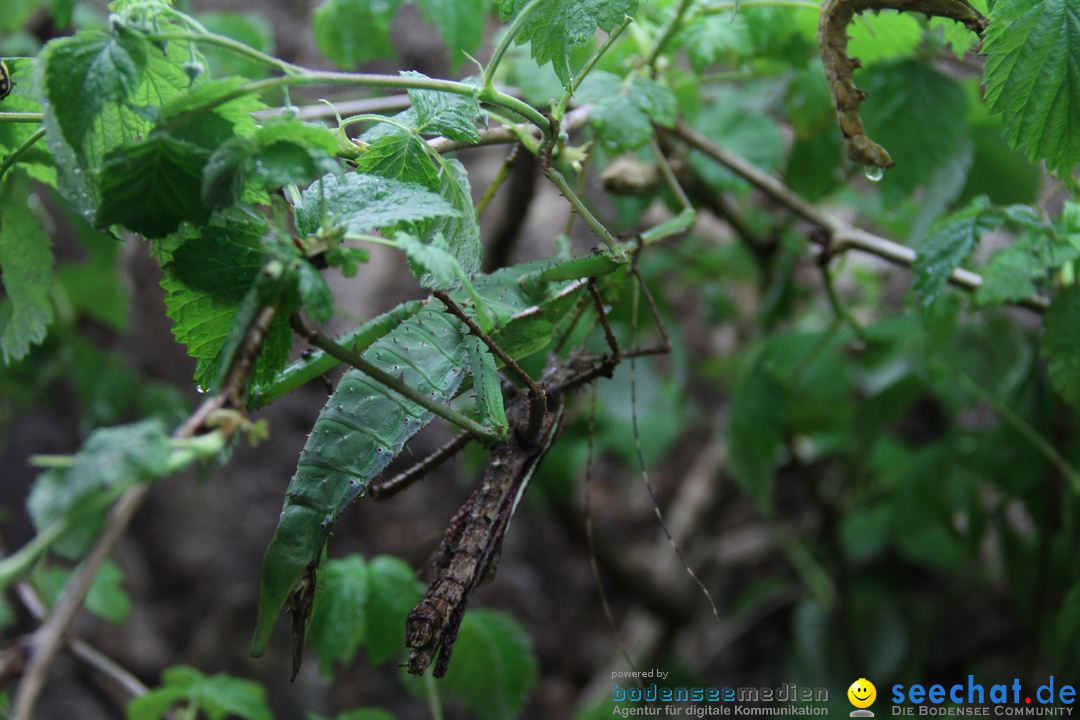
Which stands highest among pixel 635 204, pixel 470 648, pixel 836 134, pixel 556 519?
pixel 836 134

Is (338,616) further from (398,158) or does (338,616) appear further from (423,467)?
(398,158)

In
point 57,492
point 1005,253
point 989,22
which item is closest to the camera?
point 57,492

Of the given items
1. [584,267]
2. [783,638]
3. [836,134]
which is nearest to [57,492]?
[584,267]

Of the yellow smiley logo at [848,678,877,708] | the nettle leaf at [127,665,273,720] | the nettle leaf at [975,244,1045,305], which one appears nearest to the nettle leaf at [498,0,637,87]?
the nettle leaf at [975,244,1045,305]

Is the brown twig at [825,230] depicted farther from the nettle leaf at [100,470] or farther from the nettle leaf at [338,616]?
the nettle leaf at [100,470]

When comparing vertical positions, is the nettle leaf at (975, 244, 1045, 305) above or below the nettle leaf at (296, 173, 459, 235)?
below

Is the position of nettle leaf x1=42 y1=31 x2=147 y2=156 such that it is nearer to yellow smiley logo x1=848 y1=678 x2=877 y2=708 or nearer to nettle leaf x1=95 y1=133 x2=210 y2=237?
nettle leaf x1=95 y1=133 x2=210 y2=237

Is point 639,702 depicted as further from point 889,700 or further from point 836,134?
point 836,134
